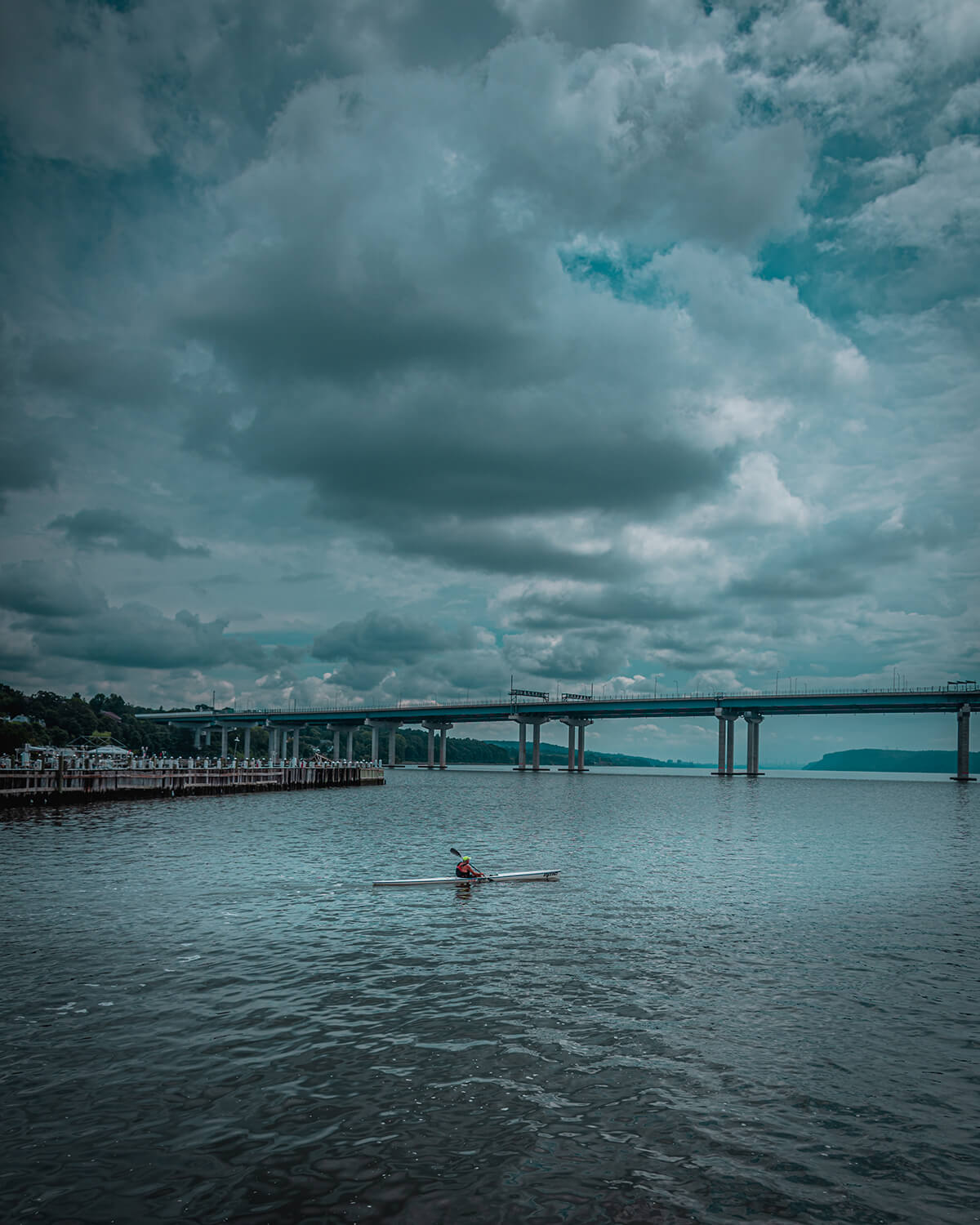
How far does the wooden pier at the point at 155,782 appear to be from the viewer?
73688 millimetres

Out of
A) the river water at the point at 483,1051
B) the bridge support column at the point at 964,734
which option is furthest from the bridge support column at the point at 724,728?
the river water at the point at 483,1051

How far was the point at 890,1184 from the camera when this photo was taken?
1091 cm

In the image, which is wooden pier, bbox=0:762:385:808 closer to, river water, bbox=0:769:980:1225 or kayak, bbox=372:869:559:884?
river water, bbox=0:769:980:1225

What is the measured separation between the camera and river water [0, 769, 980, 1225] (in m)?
10.6

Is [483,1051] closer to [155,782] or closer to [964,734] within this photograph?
[155,782]

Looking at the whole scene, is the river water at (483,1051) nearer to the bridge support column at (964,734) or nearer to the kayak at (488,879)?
the kayak at (488,879)

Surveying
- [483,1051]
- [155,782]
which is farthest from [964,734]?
[483,1051]

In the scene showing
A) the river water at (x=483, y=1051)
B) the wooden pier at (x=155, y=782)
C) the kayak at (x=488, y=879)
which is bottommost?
the wooden pier at (x=155, y=782)

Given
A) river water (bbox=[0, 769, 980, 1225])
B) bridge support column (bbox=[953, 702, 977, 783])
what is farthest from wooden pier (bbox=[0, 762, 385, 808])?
bridge support column (bbox=[953, 702, 977, 783])

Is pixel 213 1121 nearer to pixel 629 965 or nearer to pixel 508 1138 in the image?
pixel 508 1138

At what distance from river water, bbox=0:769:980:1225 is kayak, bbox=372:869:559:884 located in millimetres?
600

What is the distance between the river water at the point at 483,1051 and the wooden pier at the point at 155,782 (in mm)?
43794

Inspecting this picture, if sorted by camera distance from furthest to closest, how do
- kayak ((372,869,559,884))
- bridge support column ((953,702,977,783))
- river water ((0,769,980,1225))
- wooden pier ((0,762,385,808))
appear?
bridge support column ((953,702,977,783)) → wooden pier ((0,762,385,808)) → kayak ((372,869,559,884)) → river water ((0,769,980,1225))

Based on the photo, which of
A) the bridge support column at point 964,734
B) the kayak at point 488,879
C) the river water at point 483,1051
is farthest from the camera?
the bridge support column at point 964,734
